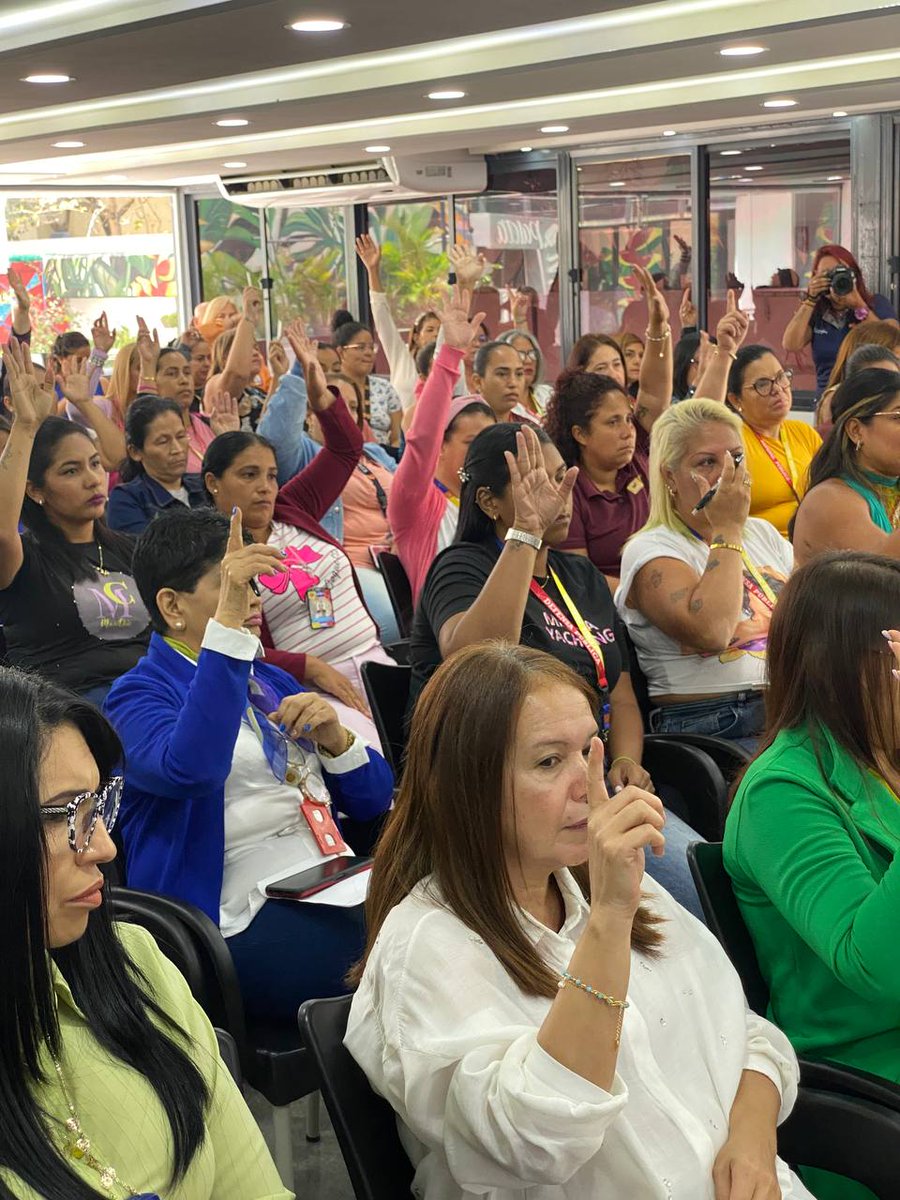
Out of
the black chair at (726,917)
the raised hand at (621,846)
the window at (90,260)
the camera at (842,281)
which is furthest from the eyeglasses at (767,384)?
the window at (90,260)

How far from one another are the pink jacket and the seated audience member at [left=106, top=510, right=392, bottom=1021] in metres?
1.46

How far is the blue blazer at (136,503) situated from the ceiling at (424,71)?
149cm

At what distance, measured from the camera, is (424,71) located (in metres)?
6.02

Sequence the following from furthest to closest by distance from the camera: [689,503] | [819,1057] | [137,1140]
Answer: [689,503] → [819,1057] → [137,1140]

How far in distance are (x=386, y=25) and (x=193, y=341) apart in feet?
11.7

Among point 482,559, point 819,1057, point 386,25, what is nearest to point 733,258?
point 386,25

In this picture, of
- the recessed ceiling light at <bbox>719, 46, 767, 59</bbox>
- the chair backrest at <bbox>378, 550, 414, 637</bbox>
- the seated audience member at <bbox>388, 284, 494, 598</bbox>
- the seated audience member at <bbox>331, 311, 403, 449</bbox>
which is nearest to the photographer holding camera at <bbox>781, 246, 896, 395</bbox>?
the recessed ceiling light at <bbox>719, 46, 767, 59</bbox>

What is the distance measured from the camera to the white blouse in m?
1.39

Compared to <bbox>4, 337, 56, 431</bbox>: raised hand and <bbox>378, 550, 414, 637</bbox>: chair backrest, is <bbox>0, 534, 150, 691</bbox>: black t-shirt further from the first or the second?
<bbox>378, 550, 414, 637</bbox>: chair backrest

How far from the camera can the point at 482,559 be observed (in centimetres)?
296

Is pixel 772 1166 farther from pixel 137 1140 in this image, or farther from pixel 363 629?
pixel 363 629

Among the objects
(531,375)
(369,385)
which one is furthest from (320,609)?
(369,385)

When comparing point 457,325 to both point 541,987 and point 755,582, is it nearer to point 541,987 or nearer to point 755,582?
point 755,582

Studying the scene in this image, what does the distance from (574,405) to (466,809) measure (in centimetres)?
258
